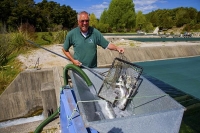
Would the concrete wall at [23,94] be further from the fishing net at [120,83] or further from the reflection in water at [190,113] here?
the reflection in water at [190,113]

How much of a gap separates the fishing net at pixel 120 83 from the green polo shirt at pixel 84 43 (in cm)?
50

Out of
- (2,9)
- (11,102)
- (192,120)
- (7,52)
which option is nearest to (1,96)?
(11,102)

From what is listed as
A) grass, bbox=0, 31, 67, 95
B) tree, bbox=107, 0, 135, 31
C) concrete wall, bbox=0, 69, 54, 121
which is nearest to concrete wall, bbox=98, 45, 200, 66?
concrete wall, bbox=0, 69, 54, 121

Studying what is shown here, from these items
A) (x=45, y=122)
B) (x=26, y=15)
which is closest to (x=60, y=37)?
(x=45, y=122)

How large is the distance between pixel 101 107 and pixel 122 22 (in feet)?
120

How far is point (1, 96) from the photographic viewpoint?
5.02m

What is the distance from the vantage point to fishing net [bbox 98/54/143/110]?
6.98 ft

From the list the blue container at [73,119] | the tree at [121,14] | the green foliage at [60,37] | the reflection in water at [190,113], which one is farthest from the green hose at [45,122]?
the tree at [121,14]

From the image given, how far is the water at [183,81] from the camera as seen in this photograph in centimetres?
423

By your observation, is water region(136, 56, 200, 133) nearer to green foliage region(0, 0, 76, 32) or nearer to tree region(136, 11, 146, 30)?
green foliage region(0, 0, 76, 32)

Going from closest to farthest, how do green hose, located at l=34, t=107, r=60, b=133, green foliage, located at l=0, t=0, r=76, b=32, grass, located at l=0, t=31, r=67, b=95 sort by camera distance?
green hose, located at l=34, t=107, r=60, b=133
grass, located at l=0, t=31, r=67, b=95
green foliage, located at l=0, t=0, r=76, b=32

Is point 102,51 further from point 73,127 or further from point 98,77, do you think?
point 73,127

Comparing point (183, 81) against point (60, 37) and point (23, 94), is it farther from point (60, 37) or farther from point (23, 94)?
point (60, 37)

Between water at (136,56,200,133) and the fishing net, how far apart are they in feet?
7.68
